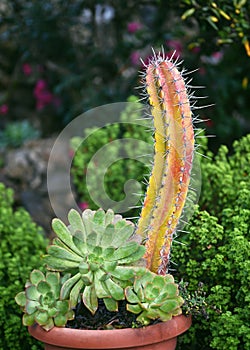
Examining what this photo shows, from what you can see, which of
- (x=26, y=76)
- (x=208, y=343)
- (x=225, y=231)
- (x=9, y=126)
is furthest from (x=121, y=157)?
(x=26, y=76)

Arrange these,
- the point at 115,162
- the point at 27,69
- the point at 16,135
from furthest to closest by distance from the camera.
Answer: the point at 27,69 → the point at 16,135 → the point at 115,162

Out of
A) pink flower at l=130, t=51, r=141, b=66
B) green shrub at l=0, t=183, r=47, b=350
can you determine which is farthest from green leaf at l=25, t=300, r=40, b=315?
pink flower at l=130, t=51, r=141, b=66

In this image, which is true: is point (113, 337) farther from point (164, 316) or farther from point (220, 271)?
point (220, 271)

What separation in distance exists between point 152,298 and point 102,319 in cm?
Answer: 22

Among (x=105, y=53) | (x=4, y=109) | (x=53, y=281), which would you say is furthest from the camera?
(x=4, y=109)

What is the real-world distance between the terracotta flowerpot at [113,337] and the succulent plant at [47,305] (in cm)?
3

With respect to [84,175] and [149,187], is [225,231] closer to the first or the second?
[149,187]

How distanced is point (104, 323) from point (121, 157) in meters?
1.31

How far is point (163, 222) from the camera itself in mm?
1819

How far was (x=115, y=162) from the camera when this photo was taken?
2.99 metres

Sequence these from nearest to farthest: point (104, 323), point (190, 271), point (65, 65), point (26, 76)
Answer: point (104, 323)
point (190, 271)
point (65, 65)
point (26, 76)

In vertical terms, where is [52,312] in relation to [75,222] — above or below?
below

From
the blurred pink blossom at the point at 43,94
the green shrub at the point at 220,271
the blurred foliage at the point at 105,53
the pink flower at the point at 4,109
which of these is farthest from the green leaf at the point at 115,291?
the pink flower at the point at 4,109

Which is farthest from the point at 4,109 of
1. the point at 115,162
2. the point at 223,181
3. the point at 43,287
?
the point at 43,287
